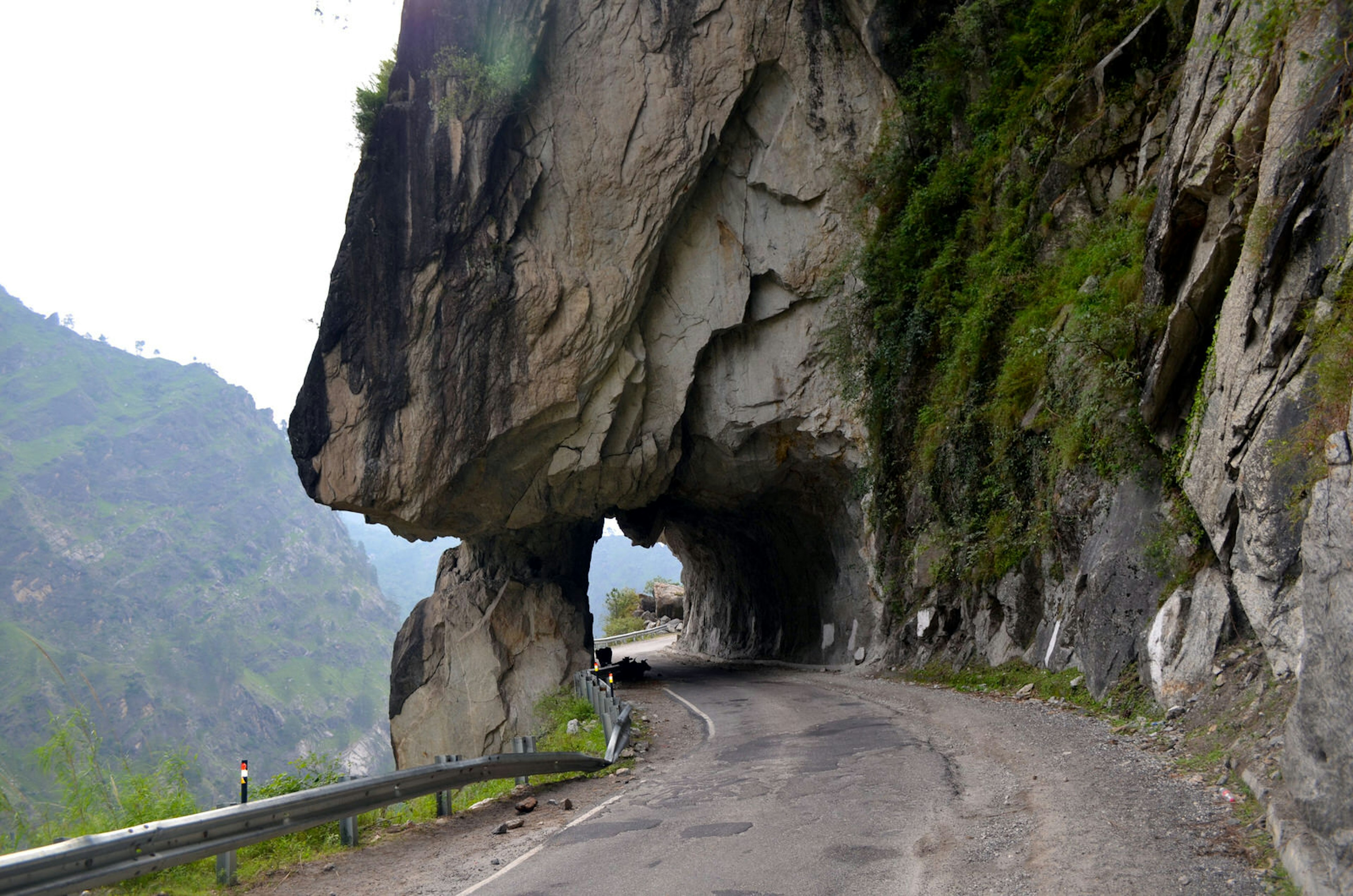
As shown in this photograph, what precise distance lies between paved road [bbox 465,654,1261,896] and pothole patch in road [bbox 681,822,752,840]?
3 cm

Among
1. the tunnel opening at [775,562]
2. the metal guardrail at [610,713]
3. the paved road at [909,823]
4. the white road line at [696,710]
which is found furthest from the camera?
the tunnel opening at [775,562]

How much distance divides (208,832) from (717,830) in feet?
11.4

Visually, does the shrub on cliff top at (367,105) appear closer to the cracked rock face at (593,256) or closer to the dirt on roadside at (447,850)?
the cracked rock face at (593,256)

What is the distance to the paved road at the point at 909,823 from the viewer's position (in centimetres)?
458

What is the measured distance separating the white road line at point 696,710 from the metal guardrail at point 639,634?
25.2 meters

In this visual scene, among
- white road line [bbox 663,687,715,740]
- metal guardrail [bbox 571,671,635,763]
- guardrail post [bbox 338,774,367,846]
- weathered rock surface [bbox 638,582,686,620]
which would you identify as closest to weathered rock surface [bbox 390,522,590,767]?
white road line [bbox 663,687,715,740]

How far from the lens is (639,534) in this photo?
98.5 feet

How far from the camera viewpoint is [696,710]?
1434 centimetres

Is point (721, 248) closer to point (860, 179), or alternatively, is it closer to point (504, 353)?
point (860, 179)

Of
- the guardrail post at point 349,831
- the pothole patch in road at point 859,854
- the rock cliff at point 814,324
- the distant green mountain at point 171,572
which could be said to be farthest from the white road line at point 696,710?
the distant green mountain at point 171,572

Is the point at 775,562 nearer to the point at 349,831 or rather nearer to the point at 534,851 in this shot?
the point at 349,831

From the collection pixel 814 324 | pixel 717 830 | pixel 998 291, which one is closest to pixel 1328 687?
pixel 717 830

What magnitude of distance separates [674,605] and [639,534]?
2456 centimetres

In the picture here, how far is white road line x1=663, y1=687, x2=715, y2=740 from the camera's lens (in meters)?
11.6
